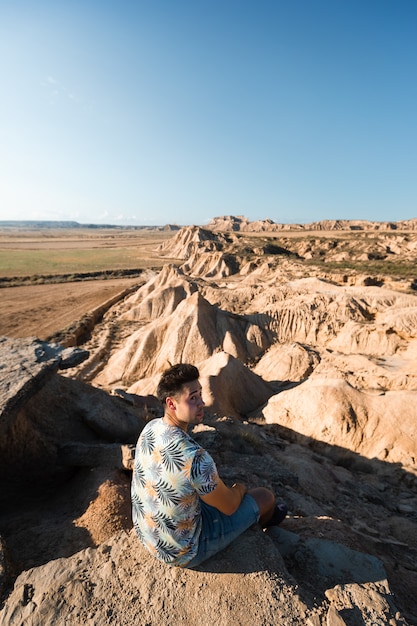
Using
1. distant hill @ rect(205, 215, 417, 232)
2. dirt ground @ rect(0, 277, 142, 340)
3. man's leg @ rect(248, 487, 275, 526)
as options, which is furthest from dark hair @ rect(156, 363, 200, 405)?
distant hill @ rect(205, 215, 417, 232)

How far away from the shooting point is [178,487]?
2402 millimetres

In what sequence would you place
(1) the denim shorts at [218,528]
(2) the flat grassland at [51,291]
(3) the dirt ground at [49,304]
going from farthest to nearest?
1. (2) the flat grassland at [51,291]
2. (3) the dirt ground at [49,304]
3. (1) the denim shorts at [218,528]

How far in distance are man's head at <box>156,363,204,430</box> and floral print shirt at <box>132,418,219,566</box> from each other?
9 centimetres

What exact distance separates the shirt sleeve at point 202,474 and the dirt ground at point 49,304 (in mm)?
21486

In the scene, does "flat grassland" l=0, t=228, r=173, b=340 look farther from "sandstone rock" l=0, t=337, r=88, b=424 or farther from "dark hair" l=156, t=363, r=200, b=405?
"dark hair" l=156, t=363, r=200, b=405

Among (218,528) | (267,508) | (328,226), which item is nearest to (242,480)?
(267,508)

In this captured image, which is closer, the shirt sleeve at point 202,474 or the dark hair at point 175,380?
the shirt sleeve at point 202,474

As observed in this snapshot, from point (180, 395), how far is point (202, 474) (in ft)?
1.72

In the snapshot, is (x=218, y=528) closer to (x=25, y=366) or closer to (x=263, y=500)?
(x=263, y=500)

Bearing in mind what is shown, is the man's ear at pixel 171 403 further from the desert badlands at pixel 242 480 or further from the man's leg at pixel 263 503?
the man's leg at pixel 263 503

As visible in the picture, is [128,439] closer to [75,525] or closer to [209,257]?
[75,525]

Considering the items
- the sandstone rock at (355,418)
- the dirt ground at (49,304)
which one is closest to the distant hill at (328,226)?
the dirt ground at (49,304)

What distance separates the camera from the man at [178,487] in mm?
2381

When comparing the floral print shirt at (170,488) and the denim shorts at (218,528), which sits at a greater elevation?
the floral print shirt at (170,488)
